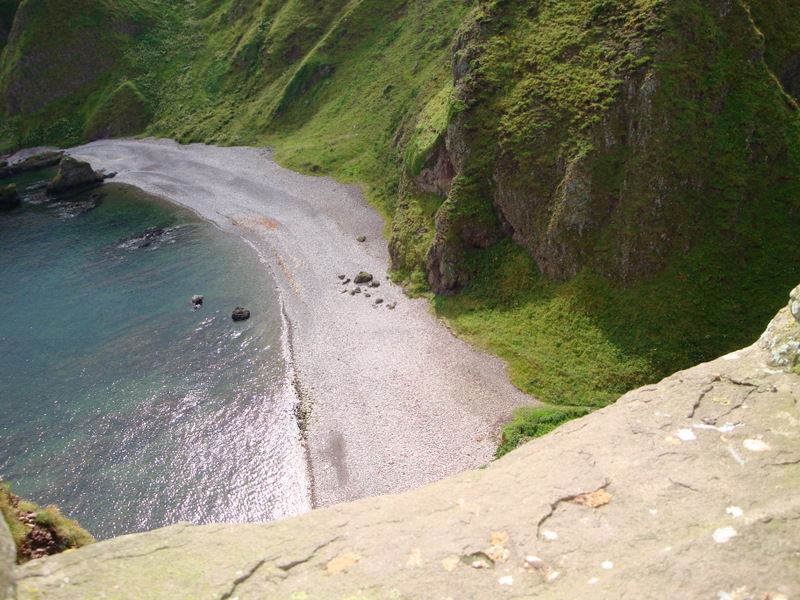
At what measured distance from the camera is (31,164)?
11212cm

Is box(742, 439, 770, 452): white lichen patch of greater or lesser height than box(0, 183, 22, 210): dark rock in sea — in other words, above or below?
below

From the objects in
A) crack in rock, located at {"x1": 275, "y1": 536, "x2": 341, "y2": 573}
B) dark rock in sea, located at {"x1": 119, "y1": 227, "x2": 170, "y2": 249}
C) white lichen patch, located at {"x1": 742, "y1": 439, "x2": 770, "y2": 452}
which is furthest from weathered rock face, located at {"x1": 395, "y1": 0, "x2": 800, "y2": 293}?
dark rock in sea, located at {"x1": 119, "y1": 227, "x2": 170, "y2": 249}

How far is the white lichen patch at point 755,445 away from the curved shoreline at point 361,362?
26.4 meters

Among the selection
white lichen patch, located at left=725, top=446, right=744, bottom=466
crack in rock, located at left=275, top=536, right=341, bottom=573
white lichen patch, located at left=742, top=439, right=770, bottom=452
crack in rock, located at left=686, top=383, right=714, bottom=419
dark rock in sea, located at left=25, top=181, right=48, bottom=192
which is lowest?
crack in rock, located at left=275, top=536, right=341, bottom=573

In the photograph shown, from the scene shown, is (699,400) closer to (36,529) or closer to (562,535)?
(562,535)

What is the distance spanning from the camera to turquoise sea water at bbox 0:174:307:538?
37.2 meters

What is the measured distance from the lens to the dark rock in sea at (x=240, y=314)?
55.6 metres

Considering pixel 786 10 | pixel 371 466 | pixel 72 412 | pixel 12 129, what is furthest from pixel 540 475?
pixel 12 129

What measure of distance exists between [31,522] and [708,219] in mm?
45043

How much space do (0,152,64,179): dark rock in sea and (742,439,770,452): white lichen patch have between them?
428ft

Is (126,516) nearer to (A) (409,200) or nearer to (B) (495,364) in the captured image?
(B) (495,364)

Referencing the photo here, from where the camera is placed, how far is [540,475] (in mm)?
11758

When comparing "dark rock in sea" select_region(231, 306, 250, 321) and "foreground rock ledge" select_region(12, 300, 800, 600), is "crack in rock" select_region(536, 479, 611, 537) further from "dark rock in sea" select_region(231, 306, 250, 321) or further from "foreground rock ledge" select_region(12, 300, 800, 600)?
"dark rock in sea" select_region(231, 306, 250, 321)

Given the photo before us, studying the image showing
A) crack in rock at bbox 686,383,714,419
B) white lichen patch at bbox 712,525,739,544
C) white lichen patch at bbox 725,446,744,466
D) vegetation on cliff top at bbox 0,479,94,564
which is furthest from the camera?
vegetation on cliff top at bbox 0,479,94,564
